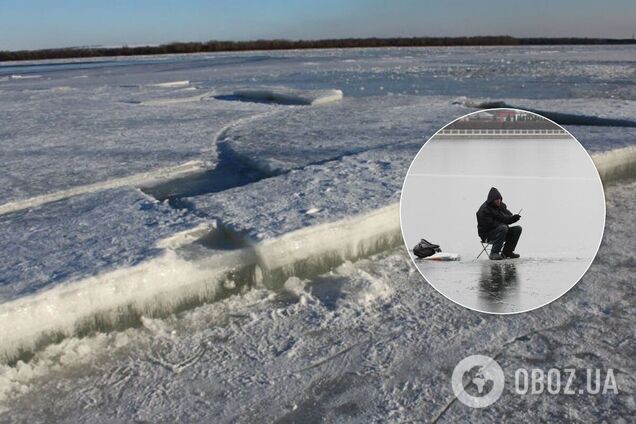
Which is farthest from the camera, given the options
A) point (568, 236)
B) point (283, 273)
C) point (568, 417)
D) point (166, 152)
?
point (166, 152)

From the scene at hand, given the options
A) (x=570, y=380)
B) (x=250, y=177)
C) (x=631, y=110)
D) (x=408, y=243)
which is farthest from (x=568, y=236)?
(x=631, y=110)

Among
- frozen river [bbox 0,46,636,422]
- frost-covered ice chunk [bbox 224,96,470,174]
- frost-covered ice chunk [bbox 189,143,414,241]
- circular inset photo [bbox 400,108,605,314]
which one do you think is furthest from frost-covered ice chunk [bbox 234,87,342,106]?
circular inset photo [bbox 400,108,605,314]

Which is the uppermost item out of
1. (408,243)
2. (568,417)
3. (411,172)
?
(411,172)

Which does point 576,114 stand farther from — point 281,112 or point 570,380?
point 570,380

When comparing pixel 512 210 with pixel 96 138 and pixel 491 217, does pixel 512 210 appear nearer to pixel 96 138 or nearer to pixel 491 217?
pixel 491 217

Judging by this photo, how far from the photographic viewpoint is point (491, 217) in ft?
4.49

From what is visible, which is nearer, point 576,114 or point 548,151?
point 548,151

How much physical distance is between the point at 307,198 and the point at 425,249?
1649 millimetres

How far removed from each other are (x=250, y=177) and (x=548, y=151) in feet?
8.99

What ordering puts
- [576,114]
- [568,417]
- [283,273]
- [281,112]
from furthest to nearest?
1. [281,112]
2. [576,114]
3. [283,273]
4. [568,417]

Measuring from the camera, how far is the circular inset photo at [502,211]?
4.63 ft

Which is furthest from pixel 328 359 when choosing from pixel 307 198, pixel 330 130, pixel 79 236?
pixel 330 130

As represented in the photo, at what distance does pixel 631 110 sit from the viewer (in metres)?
6.58

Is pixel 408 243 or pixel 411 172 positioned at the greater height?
pixel 411 172
